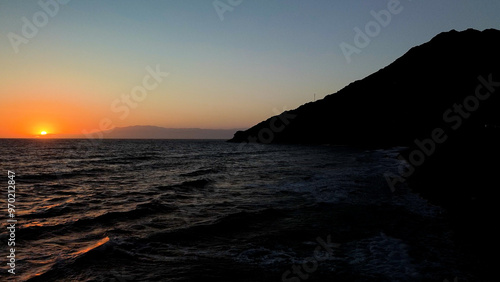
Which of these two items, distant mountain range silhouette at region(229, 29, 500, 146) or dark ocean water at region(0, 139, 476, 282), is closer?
dark ocean water at region(0, 139, 476, 282)

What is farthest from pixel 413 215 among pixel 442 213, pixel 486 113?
pixel 486 113

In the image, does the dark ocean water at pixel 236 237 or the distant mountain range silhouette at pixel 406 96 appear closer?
the dark ocean water at pixel 236 237

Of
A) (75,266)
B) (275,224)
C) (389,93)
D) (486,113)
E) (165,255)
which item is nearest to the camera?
(75,266)

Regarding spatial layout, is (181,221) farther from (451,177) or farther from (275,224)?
(451,177)

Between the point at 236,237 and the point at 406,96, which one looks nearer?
the point at 236,237

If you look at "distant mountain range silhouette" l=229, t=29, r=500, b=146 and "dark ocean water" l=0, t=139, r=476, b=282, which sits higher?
"distant mountain range silhouette" l=229, t=29, r=500, b=146

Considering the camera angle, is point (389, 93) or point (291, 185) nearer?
point (291, 185)

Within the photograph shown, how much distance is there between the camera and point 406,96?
10888cm

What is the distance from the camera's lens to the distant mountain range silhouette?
8444 cm

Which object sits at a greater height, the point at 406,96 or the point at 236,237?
the point at 406,96

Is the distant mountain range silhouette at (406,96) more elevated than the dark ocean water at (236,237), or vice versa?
the distant mountain range silhouette at (406,96)

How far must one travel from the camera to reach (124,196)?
64.0 feet

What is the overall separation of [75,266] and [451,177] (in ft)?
64.2

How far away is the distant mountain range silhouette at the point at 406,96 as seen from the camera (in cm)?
8444
